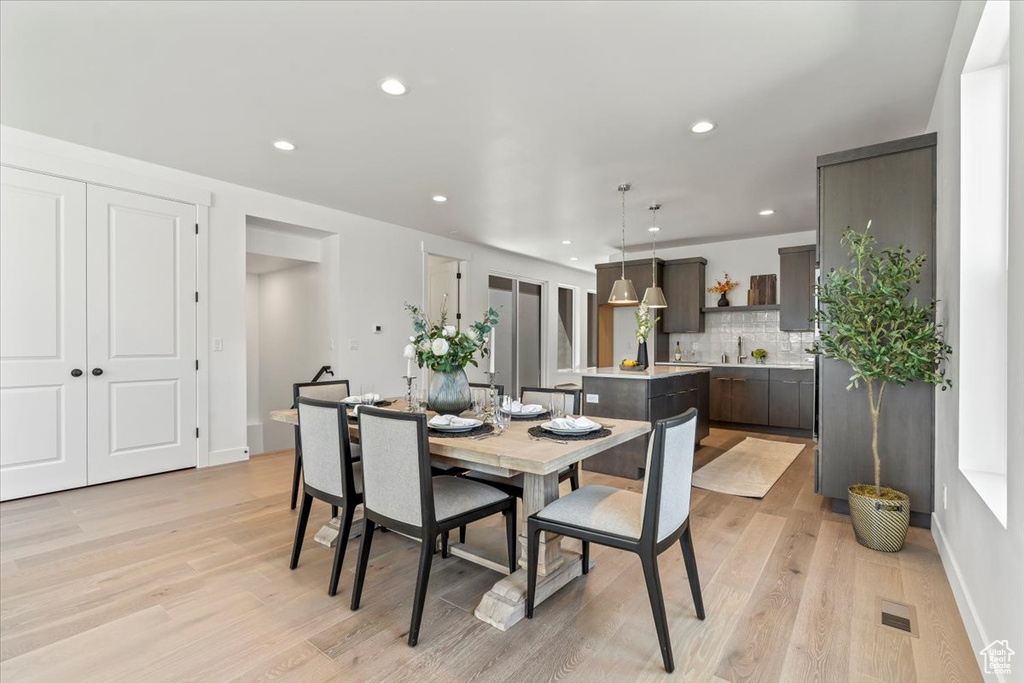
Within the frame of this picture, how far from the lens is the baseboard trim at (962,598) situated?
1659 millimetres

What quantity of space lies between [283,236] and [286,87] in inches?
110

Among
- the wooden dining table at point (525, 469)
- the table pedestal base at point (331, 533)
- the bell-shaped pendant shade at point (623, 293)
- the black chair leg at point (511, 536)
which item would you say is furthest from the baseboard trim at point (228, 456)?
the bell-shaped pendant shade at point (623, 293)

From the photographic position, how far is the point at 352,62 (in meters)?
2.55

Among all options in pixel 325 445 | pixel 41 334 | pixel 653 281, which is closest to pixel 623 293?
pixel 653 281

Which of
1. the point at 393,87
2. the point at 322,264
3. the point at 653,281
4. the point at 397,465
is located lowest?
the point at 397,465

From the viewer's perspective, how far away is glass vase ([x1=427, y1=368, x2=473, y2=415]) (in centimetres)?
254

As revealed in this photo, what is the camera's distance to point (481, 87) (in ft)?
9.14

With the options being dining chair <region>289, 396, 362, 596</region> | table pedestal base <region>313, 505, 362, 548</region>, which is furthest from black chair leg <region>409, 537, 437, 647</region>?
table pedestal base <region>313, 505, 362, 548</region>

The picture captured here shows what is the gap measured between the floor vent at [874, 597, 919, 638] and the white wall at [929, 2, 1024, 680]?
17cm

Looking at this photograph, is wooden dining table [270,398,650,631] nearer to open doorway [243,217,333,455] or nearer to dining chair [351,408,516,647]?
dining chair [351,408,516,647]

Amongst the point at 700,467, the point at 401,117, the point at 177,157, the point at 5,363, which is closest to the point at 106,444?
the point at 5,363

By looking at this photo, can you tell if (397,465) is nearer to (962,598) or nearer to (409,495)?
(409,495)

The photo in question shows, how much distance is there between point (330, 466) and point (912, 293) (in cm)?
327

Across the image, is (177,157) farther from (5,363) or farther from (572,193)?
(572,193)
